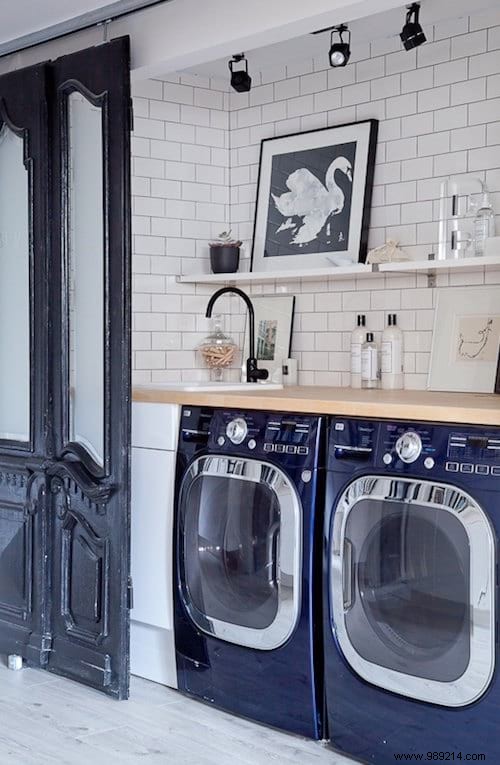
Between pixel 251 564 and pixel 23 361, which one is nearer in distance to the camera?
pixel 251 564

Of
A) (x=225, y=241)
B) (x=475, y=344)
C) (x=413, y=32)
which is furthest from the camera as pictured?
(x=225, y=241)

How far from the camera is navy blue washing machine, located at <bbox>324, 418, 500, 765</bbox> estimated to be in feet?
9.44

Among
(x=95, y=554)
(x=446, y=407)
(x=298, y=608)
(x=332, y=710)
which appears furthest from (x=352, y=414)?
(x=95, y=554)

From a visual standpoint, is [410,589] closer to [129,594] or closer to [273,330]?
[129,594]

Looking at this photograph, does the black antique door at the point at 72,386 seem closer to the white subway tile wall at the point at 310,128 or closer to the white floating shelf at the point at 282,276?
the white subway tile wall at the point at 310,128

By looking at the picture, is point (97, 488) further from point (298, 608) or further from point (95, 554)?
point (298, 608)

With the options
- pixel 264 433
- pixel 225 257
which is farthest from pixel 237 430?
pixel 225 257

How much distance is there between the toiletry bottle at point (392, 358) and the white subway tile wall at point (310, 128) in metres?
0.04

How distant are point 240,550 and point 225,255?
170 cm

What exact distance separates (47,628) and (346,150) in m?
2.33

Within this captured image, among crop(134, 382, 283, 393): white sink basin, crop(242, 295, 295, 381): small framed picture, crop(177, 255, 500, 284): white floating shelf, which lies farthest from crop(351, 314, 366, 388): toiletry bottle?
crop(242, 295, 295, 381): small framed picture

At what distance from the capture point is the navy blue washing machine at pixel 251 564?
11.1 feet

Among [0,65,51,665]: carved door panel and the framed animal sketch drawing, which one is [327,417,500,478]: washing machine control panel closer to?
the framed animal sketch drawing

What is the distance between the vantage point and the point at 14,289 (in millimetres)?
4410
